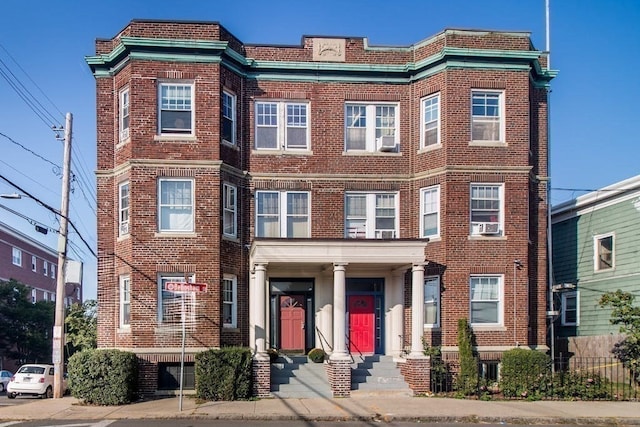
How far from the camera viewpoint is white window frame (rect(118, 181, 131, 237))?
21.6m

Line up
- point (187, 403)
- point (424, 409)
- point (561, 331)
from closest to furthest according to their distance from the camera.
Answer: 1. point (424, 409)
2. point (187, 403)
3. point (561, 331)

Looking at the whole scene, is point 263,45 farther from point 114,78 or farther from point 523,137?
point 523,137

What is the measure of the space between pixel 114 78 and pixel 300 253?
8.62m

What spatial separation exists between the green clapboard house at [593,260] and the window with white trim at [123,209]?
14.3 m

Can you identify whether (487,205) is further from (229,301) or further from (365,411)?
(229,301)

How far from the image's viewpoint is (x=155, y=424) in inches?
608

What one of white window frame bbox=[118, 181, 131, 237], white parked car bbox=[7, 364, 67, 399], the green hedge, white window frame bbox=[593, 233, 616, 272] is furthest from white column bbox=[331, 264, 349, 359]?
white parked car bbox=[7, 364, 67, 399]

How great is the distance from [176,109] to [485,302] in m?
11.5

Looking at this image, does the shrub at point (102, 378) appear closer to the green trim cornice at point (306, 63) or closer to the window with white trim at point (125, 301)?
the window with white trim at point (125, 301)

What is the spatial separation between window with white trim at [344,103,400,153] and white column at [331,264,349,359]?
4.69 meters

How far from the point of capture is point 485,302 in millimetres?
21766

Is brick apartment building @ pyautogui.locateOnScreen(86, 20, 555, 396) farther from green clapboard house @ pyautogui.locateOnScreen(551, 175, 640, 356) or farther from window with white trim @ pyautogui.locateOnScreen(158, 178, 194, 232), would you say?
green clapboard house @ pyautogui.locateOnScreen(551, 175, 640, 356)

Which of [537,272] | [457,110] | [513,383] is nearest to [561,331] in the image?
[537,272]

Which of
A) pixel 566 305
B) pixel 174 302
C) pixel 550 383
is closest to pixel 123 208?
pixel 174 302
